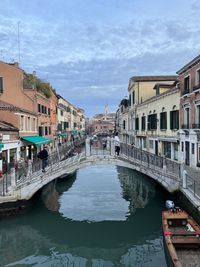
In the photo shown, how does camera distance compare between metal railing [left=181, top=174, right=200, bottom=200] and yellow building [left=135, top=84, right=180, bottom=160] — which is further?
yellow building [left=135, top=84, right=180, bottom=160]

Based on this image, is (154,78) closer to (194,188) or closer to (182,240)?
(194,188)

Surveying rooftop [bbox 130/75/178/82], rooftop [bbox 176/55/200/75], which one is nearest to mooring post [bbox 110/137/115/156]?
rooftop [bbox 176/55/200/75]

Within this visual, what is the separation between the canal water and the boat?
1060 mm

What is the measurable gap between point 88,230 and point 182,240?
5996mm

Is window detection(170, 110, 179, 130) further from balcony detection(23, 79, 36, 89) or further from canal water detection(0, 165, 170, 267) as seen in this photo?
balcony detection(23, 79, 36, 89)

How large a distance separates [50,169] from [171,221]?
312 inches

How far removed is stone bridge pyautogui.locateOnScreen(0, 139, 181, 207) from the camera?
17.3 meters

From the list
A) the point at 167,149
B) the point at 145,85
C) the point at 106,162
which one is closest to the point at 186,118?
the point at 167,149

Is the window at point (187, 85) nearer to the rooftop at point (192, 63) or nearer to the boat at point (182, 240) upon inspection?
the rooftop at point (192, 63)

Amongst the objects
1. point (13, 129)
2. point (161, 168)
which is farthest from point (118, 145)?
point (13, 129)

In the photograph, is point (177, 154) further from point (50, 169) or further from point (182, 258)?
point (182, 258)

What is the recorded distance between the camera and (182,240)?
34.2 feet

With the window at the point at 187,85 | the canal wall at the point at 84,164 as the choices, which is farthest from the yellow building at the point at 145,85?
the canal wall at the point at 84,164

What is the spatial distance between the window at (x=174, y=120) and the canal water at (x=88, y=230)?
5.61m
